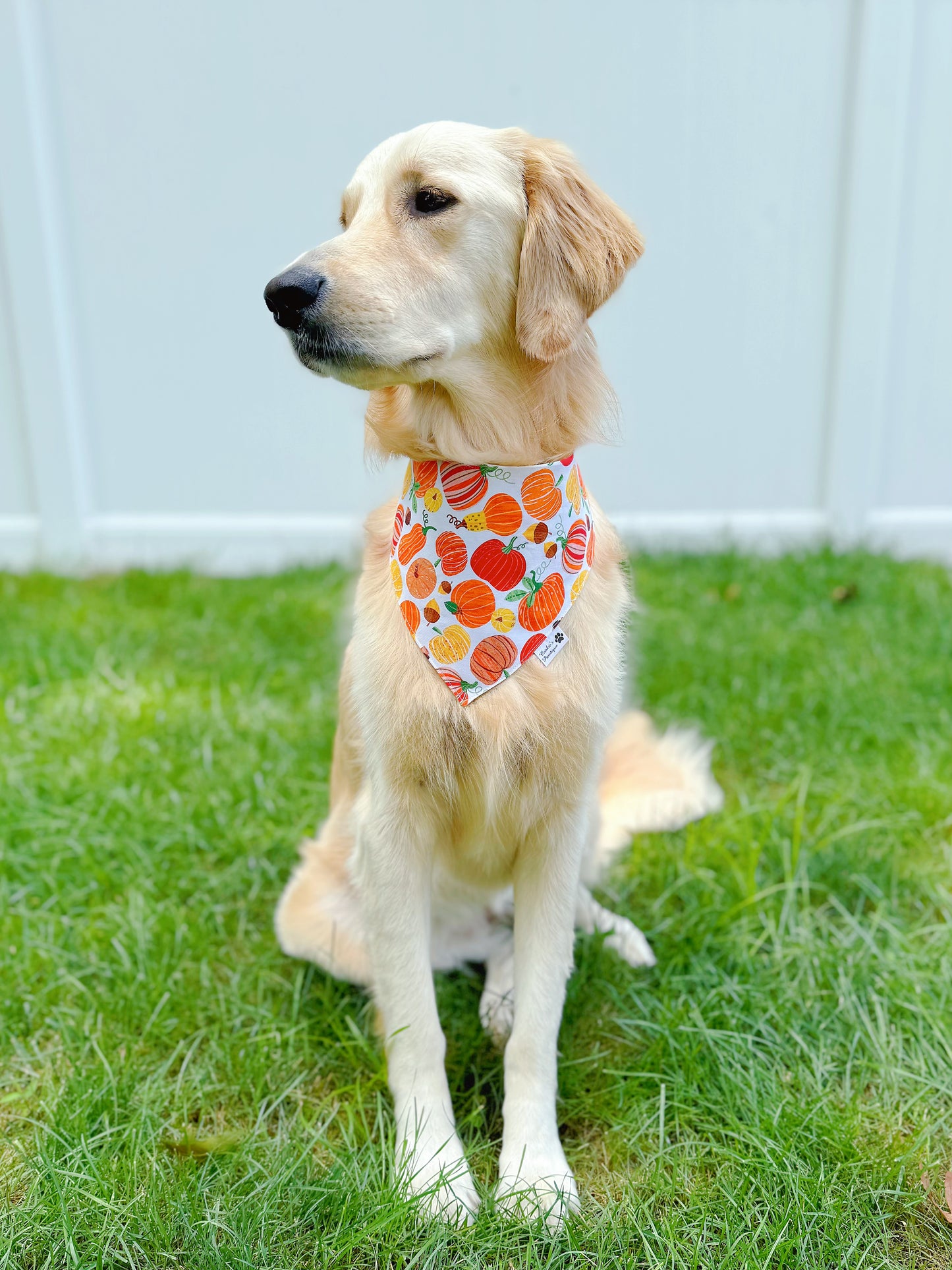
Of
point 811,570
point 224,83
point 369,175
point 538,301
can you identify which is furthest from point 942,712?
point 224,83

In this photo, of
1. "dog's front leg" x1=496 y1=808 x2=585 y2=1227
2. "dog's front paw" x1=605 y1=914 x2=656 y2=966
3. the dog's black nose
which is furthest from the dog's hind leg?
the dog's black nose

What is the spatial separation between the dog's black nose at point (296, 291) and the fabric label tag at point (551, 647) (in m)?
0.59

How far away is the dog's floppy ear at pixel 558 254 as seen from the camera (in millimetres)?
1453

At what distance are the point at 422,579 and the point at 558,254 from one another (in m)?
0.52

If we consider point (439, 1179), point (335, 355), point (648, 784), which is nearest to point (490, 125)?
point (648, 784)

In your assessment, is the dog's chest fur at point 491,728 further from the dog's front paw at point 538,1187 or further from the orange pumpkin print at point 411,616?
the dog's front paw at point 538,1187

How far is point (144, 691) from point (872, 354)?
327 centimetres

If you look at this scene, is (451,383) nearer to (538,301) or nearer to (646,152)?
(538,301)

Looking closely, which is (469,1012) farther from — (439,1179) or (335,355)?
(335,355)

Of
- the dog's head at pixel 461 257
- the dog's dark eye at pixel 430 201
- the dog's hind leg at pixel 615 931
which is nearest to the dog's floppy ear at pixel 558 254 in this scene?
the dog's head at pixel 461 257

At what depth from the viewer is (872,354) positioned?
4254 mm

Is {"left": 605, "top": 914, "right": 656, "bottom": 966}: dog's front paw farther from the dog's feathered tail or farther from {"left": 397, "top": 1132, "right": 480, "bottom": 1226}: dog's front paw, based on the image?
{"left": 397, "top": 1132, "right": 480, "bottom": 1226}: dog's front paw

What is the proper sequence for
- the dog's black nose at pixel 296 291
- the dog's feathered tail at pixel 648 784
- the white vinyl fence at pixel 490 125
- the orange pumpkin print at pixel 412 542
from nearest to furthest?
1. the dog's black nose at pixel 296 291
2. the orange pumpkin print at pixel 412 542
3. the dog's feathered tail at pixel 648 784
4. the white vinyl fence at pixel 490 125

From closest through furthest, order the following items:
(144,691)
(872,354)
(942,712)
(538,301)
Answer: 1. (538,301)
2. (942,712)
3. (144,691)
4. (872,354)
